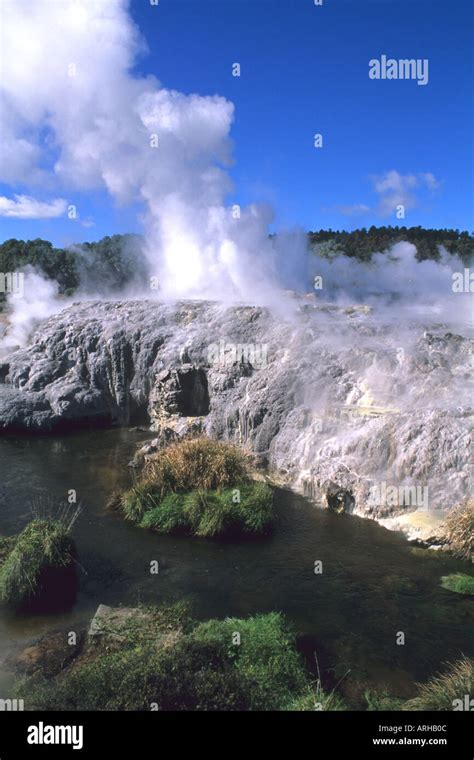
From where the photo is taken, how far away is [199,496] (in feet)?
47.5

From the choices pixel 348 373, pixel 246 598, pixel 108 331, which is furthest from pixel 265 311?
pixel 246 598

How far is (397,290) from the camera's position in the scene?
38.4 metres

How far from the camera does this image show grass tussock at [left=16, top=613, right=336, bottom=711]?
24.5 ft

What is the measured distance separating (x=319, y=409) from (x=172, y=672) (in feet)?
39.0

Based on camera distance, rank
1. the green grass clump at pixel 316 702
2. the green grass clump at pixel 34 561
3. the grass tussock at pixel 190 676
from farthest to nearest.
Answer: the green grass clump at pixel 34 561 < the green grass clump at pixel 316 702 < the grass tussock at pixel 190 676

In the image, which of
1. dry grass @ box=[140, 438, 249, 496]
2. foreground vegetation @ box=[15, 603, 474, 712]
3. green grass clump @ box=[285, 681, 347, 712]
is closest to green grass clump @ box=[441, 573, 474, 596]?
foreground vegetation @ box=[15, 603, 474, 712]

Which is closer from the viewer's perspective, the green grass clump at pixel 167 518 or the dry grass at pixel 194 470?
the green grass clump at pixel 167 518

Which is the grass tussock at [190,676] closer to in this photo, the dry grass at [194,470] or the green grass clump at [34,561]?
the green grass clump at [34,561]

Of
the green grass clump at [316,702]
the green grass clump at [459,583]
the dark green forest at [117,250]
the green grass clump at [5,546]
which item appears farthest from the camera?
the dark green forest at [117,250]

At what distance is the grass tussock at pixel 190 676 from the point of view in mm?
7465

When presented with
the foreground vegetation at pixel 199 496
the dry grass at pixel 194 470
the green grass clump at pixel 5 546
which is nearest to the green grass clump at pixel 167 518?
the foreground vegetation at pixel 199 496

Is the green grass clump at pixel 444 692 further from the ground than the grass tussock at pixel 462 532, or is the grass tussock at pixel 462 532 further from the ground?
the grass tussock at pixel 462 532

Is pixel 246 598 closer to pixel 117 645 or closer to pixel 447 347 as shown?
pixel 117 645

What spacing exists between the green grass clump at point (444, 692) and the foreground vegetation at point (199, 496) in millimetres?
6080
